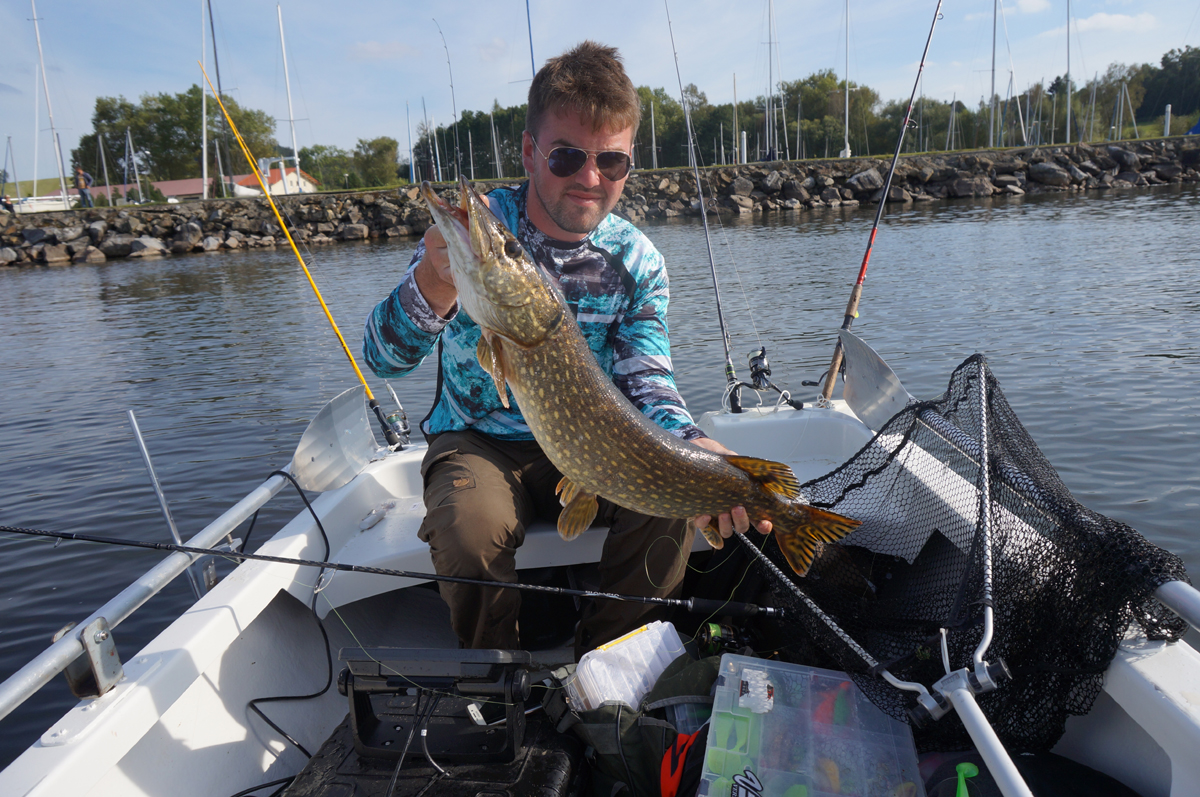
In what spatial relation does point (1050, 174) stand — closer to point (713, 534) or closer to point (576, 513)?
point (713, 534)

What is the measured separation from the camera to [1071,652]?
1725mm

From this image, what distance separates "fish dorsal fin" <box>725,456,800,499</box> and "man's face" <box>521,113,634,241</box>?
1.13m

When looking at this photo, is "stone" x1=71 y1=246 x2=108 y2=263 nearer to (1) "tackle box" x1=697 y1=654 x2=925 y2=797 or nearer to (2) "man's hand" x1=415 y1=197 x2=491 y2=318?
(2) "man's hand" x1=415 y1=197 x2=491 y2=318

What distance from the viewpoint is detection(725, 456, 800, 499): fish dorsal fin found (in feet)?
7.20

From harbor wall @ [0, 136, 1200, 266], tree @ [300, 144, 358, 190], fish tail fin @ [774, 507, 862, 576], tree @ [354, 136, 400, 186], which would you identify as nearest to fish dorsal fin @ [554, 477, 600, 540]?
fish tail fin @ [774, 507, 862, 576]

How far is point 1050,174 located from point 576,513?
40013mm

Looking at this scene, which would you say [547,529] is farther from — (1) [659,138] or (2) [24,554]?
(1) [659,138]

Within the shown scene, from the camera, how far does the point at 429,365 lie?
440 inches

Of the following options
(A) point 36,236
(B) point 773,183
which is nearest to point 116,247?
(A) point 36,236

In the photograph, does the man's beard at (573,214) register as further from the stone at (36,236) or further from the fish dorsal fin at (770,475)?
the stone at (36,236)

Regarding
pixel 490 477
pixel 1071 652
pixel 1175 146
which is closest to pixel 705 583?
pixel 490 477

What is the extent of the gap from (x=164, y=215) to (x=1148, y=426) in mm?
38775

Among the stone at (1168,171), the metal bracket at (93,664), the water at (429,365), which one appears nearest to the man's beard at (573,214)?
the metal bracket at (93,664)

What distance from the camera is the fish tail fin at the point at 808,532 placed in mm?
2188
